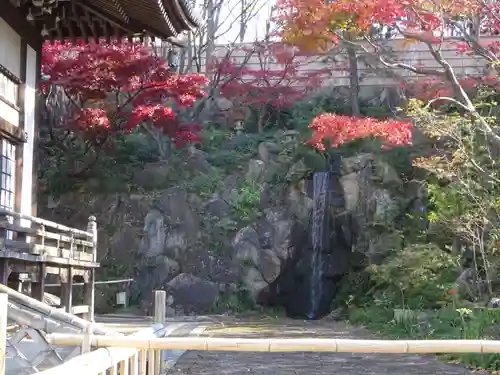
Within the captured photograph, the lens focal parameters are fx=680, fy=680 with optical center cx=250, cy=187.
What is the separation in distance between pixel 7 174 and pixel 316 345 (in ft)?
22.9

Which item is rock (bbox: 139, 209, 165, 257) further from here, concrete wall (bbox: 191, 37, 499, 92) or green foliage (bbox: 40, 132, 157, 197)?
concrete wall (bbox: 191, 37, 499, 92)

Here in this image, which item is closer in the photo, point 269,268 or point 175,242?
point 269,268

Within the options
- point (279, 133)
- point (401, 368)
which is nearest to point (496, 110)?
point (279, 133)

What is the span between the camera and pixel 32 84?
432 inches

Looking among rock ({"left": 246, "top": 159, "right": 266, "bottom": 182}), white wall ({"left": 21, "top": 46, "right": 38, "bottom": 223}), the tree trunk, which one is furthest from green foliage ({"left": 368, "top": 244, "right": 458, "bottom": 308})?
white wall ({"left": 21, "top": 46, "right": 38, "bottom": 223})

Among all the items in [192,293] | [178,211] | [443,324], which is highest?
[178,211]

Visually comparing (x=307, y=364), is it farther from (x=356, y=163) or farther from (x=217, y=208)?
(x=217, y=208)

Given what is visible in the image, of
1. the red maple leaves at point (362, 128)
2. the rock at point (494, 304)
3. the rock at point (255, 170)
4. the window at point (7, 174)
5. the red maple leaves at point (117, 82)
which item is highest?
the red maple leaves at point (117, 82)

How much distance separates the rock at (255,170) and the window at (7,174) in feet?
37.7

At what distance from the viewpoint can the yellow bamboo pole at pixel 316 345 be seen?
4473 mm

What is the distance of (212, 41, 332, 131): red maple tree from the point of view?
22.3 metres

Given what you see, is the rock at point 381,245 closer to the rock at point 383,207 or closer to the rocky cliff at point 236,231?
the rocky cliff at point 236,231

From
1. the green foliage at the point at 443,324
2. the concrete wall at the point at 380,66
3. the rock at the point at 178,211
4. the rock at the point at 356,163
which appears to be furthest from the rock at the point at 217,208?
the concrete wall at the point at 380,66

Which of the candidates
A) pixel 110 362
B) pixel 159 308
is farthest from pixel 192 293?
pixel 110 362
